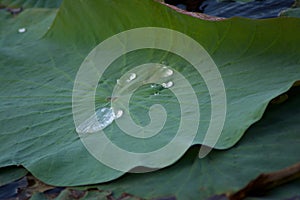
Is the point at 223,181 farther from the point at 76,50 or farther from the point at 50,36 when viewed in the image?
the point at 50,36

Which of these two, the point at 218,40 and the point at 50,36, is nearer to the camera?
the point at 218,40

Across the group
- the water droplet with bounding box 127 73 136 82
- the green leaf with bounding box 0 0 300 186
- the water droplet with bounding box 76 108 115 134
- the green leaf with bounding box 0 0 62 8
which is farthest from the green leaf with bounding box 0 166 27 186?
the green leaf with bounding box 0 0 62 8

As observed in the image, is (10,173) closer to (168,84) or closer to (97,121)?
(97,121)

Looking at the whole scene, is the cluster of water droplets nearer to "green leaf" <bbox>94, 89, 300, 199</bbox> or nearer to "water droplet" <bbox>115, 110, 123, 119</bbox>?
"water droplet" <bbox>115, 110, 123, 119</bbox>

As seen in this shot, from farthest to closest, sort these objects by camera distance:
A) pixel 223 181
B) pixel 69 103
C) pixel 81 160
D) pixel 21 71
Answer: pixel 21 71 → pixel 69 103 → pixel 81 160 → pixel 223 181

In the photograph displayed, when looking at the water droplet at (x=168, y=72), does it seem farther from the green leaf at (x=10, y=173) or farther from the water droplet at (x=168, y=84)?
the green leaf at (x=10, y=173)

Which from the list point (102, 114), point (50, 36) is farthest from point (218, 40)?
point (50, 36)

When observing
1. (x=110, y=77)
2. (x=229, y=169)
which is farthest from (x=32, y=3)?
(x=229, y=169)
